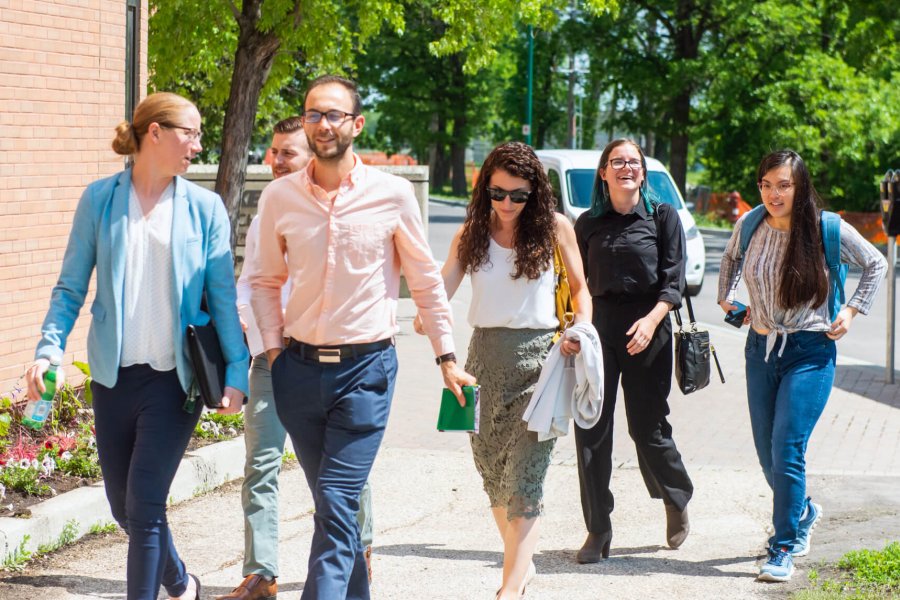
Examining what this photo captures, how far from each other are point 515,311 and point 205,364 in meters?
1.30

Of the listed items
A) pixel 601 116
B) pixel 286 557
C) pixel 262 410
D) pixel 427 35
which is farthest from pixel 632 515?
pixel 601 116

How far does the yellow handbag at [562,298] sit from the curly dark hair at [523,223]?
0.30 ft

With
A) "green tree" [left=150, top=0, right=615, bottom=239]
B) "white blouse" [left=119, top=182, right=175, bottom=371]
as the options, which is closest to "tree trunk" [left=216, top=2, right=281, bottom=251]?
"green tree" [left=150, top=0, right=615, bottom=239]

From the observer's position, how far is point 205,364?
404cm

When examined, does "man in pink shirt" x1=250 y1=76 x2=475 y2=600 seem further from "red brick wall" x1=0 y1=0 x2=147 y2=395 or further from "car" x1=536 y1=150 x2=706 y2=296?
"car" x1=536 y1=150 x2=706 y2=296

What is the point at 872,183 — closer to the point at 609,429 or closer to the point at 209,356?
the point at 609,429

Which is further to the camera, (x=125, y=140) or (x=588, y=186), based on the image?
(x=588, y=186)

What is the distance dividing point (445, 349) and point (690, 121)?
3201 cm

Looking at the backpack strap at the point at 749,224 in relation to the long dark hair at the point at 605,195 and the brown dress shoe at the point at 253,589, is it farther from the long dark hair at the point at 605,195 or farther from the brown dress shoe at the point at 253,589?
the brown dress shoe at the point at 253,589

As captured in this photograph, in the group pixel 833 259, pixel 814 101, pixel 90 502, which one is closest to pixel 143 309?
pixel 90 502

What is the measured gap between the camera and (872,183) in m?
30.6

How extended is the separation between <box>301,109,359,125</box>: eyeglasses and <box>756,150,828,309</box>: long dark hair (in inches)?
86.0

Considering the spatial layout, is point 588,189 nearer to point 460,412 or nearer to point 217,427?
point 217,427

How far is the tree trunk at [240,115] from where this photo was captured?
10.8 meters
